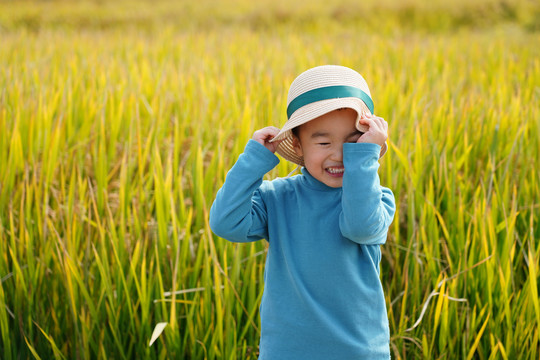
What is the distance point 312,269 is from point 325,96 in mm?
257

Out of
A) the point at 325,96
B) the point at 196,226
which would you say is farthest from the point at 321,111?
the point at 196,226

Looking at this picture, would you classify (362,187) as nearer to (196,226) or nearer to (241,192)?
(241,192)

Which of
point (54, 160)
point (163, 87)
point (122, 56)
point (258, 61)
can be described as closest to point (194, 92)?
point (163, 87)

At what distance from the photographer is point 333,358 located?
0.77 m

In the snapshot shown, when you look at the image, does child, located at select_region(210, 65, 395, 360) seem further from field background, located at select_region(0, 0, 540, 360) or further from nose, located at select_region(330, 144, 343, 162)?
field background, located at select_region(0, 0, 540, 360)

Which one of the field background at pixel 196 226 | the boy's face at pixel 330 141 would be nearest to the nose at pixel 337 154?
the boy's face at pixel 330 141

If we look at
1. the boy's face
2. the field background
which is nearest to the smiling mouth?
the boy's face

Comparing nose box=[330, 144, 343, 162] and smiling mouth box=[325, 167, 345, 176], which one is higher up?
nose box=[330, 144, 343, 162]

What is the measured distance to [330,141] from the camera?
78 centimetres

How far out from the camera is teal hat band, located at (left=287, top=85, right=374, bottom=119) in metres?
0.75

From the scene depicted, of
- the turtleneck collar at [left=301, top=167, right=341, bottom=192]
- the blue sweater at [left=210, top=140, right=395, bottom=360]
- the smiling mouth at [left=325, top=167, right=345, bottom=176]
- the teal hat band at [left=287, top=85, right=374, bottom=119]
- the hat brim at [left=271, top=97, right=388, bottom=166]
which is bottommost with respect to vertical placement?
the blue sweater at [left=210, top=140, right=395, bottom=360]

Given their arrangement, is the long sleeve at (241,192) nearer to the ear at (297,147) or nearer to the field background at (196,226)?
the ear at (297,147)

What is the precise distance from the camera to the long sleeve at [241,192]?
768mm

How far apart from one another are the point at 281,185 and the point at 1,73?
2631 millimetres
